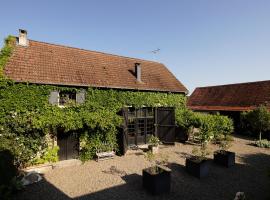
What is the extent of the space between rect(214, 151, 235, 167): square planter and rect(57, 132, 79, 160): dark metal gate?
8303 millimetres

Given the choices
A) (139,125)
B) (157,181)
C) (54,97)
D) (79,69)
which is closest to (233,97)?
(139,125)

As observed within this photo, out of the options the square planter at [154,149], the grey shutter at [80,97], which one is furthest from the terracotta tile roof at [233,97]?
the grey shutter at [80,97]

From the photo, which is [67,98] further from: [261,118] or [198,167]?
[261,118]

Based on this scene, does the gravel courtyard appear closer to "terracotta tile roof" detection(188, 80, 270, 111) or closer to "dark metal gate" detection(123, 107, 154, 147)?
"dark metal gate" detection(123, 107, 154, 147)

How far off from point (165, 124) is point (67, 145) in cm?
731

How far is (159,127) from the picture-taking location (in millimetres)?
15398

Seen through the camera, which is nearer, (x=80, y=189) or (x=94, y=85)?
(x=80, y=189)

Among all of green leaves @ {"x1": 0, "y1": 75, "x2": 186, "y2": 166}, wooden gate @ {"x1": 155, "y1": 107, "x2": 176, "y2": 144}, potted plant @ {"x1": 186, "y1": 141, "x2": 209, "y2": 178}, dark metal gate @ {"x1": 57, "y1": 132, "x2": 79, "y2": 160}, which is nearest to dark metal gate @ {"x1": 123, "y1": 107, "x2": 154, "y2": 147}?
wooden gate @ {"x1": 155, "y1": 107, "x2": 176, "y2": 144}

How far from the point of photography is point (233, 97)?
79.9 ft

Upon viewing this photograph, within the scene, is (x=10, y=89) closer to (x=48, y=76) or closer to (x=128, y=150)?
(x=48, y=76)

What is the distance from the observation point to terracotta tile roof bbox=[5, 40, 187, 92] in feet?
37.6

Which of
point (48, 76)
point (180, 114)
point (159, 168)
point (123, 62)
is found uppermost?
point (123, 62)

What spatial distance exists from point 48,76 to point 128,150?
23.4ft

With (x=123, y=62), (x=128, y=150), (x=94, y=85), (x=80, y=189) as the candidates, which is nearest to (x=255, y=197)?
(x=80, y=189)
